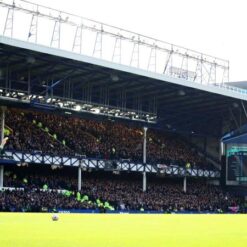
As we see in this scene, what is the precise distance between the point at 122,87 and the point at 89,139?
6.97 metres

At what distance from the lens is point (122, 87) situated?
211 ft

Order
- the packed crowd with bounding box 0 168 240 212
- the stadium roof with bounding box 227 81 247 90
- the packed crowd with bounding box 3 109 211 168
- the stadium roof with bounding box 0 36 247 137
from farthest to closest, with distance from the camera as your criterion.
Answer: the stadium roof with bounding box 227 81 247 90 → the packed crowd with bounding box 3 109 211 168 → the stadium roof with bounding box 0 36 247 137 → the packed crowd with bounding box 0 168 240 212

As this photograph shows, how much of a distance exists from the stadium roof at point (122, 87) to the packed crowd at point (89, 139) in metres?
3.17

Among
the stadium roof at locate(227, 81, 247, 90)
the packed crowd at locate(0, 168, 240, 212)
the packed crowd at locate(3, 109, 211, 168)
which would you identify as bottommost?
the packed crowd at locate(0, 168, 240, 212)

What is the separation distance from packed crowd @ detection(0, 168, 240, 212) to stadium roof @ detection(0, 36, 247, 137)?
8557 mm

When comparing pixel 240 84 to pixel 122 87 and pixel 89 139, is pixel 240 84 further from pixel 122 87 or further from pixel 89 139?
pixel 89 139

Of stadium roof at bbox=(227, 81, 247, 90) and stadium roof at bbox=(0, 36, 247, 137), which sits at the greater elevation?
stadium roof at bbox=(227, 81, 247, 90)

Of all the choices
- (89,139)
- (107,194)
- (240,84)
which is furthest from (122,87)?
(240,84)

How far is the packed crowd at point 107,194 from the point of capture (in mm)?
48344

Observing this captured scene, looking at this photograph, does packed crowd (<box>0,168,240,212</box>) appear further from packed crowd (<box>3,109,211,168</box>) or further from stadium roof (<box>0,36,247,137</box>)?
stadium roof (<box>0,36,247,137</box>)

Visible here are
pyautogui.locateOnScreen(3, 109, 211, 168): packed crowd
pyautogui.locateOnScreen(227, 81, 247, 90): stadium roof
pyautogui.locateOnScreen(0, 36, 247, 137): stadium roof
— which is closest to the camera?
pyautogui.locateOnScreen(0, 36, 247, 137): stadium roof

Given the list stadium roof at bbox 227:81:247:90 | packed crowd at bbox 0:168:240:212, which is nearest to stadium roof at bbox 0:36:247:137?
packed crowd at bbox 0:168:240:212

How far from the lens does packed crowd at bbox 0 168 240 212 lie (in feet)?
159

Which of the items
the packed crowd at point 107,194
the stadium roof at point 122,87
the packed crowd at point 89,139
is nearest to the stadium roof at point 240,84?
the stadium roof at point 122,87
